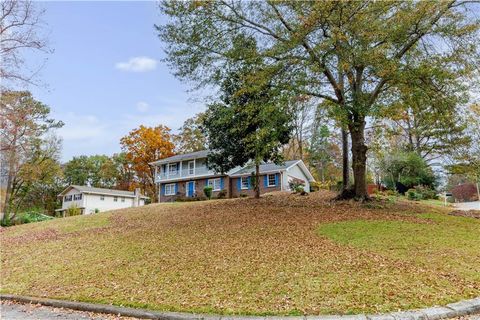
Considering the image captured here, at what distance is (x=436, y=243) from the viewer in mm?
8023

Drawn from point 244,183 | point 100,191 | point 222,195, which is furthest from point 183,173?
point 100,191

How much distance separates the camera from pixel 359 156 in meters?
14.0

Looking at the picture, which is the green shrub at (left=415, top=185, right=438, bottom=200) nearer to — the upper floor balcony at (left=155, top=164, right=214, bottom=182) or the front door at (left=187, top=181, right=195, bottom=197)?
the upper floor balcony at (left=155, top=164, right=214, bottom=182)

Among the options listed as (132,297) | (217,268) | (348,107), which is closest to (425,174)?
(348,107)

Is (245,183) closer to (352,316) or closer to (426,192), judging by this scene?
(426,192)

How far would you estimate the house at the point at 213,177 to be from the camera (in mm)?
27859

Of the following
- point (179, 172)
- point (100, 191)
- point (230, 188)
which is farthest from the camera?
point (100, 191)

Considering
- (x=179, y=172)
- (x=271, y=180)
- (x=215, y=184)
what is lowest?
(x=215, y=184)

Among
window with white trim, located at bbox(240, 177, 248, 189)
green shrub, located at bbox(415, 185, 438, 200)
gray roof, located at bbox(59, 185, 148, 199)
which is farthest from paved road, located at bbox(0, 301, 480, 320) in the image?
gray roof, located at bbox(59, 185, 148, 199)

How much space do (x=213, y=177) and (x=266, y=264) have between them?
79.8 feet

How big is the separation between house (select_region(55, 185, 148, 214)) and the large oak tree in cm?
2760

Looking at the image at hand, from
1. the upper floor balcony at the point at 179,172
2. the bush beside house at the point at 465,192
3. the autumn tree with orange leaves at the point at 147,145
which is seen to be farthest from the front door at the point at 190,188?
the bush beside house at the point at 465,192

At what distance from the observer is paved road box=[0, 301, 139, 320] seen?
514cm

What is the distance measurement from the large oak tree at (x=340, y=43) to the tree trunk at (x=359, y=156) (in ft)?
0.15
